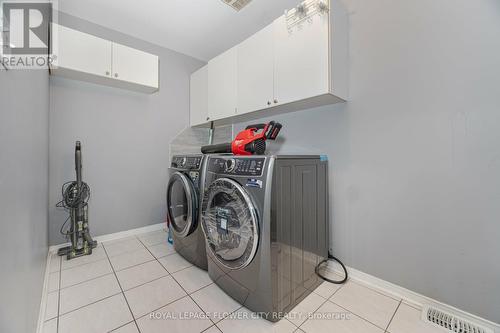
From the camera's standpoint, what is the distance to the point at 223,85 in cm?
235

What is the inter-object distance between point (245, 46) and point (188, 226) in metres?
1.84

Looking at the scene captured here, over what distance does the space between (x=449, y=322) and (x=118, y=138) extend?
3.34m

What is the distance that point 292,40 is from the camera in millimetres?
1647

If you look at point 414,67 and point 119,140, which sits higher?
point 414,67

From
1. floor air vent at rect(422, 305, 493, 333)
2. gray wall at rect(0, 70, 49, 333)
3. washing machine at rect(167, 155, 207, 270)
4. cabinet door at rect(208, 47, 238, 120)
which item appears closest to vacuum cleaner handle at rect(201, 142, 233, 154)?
washing machine at rect(167, 155, 207, 270)

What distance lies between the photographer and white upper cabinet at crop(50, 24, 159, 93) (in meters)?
1.90

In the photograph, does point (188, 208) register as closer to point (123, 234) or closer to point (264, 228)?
point (264, 228)

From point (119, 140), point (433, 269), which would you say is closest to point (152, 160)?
point (119, 140)

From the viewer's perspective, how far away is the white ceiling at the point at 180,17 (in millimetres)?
1994

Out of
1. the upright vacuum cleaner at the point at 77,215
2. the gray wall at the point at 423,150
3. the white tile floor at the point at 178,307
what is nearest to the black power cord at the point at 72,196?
the upright vacuum cleaner at the point at 77,215

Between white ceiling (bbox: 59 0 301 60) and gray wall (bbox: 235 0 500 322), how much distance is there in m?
0.98

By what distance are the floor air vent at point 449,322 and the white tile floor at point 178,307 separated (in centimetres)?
5

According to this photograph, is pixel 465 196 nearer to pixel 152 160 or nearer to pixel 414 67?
pixel 414 67

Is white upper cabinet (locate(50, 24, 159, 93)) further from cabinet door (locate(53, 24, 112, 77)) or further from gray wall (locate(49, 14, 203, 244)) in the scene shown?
gray wall (locate(49, 14, 203, 244))
